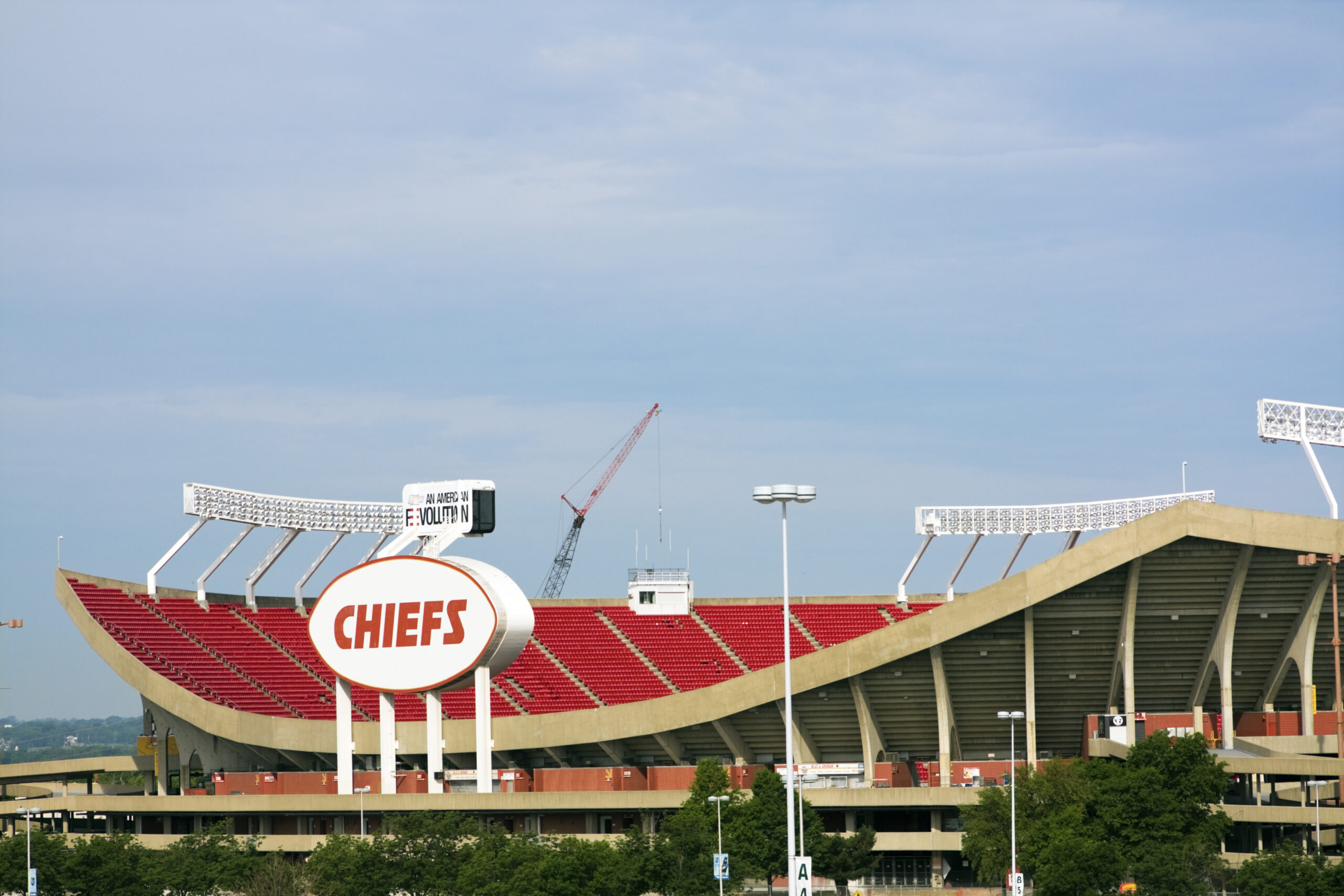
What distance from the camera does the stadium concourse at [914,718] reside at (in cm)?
6712

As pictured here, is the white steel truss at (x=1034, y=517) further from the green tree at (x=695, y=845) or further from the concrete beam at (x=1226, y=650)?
the green tree at (x=695, y=845)

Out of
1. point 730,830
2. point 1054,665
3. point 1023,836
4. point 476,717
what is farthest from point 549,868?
point 1054,665

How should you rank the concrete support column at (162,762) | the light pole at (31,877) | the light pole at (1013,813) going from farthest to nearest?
the concrete support column at (162,762)
the light pole at (31,877)
the light pole at (1013,813)

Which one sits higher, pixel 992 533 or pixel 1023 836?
pixel 992 533

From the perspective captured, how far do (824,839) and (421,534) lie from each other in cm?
2154

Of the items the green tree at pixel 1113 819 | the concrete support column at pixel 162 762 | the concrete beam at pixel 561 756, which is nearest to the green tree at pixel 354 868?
the concrete beam at pixel 561 756

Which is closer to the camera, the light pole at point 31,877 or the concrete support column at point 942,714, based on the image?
the light pole at point 31,877

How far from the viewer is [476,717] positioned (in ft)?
219

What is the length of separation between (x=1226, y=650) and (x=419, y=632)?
34085mm

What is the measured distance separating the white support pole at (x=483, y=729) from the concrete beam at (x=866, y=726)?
611 inches

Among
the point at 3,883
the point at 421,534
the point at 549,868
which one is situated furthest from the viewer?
the point at 421,534

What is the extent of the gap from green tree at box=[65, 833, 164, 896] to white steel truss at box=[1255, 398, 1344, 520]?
50.1 meters

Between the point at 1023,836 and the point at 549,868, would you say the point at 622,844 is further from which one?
the point at 1023,836

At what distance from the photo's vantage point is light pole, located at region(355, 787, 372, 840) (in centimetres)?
6844
